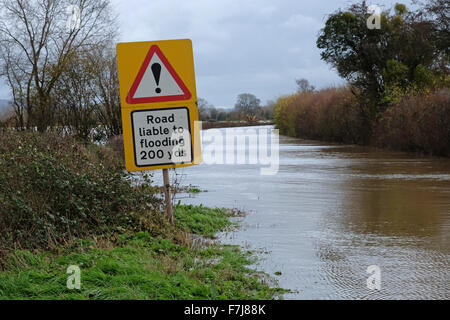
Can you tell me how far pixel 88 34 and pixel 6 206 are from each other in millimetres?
23863

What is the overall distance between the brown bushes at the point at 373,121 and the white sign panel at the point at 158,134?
18.7 meters

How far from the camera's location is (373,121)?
33.6 m

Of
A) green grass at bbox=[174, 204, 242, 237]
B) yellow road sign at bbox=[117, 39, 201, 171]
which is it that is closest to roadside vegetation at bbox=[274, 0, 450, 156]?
green grass at bbox=[174, 204, 242, 237]

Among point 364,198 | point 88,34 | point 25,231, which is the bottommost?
point 364,198

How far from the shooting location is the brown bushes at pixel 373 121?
81.1ft

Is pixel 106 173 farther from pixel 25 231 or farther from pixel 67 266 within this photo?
pixel 67 266

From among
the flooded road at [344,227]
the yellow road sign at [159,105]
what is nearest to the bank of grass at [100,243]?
the flooded road at [344,227]

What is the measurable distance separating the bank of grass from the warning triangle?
1.41 metres

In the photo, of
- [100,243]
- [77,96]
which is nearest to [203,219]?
[100,243]

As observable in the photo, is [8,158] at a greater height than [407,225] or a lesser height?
greater

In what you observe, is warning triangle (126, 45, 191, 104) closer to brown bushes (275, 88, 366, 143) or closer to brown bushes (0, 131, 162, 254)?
brown bushes (0, 131, 162, 254)

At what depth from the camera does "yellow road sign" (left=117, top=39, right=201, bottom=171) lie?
779cm
